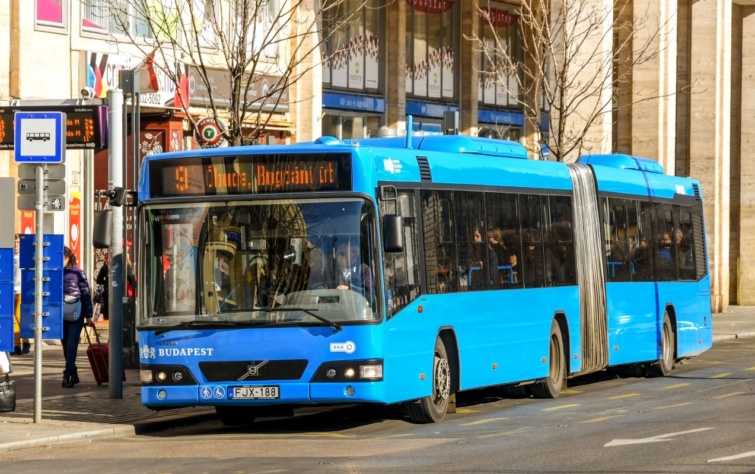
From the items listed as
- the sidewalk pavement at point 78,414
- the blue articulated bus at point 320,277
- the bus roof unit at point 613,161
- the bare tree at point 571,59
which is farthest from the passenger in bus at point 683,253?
the sidewalk pavement at point 78,414

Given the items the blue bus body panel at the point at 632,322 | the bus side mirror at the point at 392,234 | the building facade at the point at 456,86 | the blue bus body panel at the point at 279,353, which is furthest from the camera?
the building facade at the point at 456,86

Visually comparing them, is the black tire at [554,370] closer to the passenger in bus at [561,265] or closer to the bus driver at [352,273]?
the passenger in bus at [561,265]

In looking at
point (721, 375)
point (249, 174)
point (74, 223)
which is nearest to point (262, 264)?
point (249, 174)

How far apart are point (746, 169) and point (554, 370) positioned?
3204 centimetres

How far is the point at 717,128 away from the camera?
46844 millimetres

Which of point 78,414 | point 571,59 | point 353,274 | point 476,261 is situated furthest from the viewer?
point 571,59

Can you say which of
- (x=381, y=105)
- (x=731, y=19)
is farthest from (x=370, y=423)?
(x=731, y=19)

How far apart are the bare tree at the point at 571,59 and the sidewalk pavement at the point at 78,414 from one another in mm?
11107

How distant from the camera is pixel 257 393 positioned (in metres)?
15.3

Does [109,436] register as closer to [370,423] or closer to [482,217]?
[370,423]

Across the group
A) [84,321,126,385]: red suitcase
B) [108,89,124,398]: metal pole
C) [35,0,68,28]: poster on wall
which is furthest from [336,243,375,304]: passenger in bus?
[35,0,68,28]: poster on wall

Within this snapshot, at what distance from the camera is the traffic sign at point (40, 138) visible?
1645 centimetres

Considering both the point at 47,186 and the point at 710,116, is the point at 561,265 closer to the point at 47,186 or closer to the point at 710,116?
the point at 47,186

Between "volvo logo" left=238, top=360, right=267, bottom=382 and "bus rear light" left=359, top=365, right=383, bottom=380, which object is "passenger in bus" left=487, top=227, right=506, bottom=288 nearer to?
"bus rear light" left=359, top=365, right=383, bottom=380
